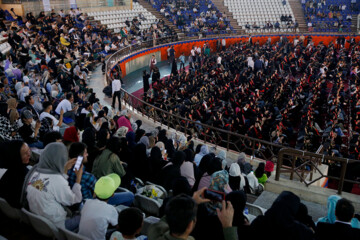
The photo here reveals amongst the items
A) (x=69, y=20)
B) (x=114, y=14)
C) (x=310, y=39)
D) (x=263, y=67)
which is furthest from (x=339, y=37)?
(x=69, y=20)

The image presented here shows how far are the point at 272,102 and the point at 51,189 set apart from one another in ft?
34.1

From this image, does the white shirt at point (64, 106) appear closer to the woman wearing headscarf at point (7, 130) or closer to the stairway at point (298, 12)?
the woman wearing headscarf at point (7, 130)

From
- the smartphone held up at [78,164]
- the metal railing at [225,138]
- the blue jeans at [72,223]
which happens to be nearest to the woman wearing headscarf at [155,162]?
the smartphone held up at [78,164]

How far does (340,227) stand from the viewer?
2801 millimetres

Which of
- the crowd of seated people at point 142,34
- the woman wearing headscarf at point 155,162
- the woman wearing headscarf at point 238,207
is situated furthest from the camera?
the crowd of seated people at point 142,34

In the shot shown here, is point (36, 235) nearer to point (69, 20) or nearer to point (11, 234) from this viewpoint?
point (11, 234)

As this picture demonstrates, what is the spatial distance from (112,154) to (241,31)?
24319mm

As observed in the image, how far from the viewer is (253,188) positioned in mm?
5418

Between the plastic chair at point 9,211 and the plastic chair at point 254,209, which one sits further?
the plastic chair at point 254,209

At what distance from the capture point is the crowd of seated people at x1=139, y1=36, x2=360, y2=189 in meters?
8.89

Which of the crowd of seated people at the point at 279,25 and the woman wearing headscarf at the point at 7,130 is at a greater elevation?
the crowd of seated people at the point at 279,25

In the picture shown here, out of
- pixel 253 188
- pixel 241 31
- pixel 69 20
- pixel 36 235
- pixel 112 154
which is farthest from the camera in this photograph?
pixel 241 31

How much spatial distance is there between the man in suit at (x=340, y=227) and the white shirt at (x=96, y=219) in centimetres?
190

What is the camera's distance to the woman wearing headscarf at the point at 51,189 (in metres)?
3.10
